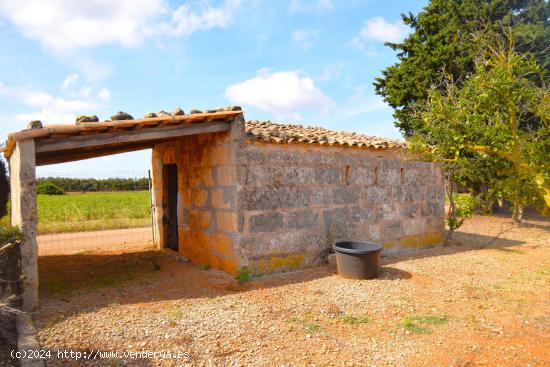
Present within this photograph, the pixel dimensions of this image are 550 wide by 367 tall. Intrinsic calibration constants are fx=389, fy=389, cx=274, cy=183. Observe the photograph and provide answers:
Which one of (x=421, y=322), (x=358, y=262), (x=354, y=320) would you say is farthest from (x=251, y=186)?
(x=421, y=322)

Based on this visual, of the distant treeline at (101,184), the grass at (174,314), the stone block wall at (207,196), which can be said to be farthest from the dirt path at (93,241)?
the distant treeline at (101,184)

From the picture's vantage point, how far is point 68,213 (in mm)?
16875

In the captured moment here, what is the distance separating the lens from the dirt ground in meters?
4.01

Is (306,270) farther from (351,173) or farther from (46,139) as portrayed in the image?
(46,139)

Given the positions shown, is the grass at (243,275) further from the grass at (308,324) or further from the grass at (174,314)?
the grass at (308,324)

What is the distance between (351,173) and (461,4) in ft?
40.1

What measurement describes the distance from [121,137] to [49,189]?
32.2 metres

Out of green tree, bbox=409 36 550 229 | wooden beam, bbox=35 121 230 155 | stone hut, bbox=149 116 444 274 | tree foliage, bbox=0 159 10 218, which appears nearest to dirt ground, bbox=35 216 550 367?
stone hut, bbox=149 116 444 274

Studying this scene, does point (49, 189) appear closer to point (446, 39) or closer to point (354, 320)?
point (446, 39)

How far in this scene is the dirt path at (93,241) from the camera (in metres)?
10.4

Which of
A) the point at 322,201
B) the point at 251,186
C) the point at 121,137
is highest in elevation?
the point at 121,137

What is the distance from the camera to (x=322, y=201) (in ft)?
25.4

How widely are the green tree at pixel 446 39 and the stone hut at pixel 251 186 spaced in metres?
7.18


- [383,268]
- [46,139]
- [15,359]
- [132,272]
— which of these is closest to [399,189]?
[383,268]
